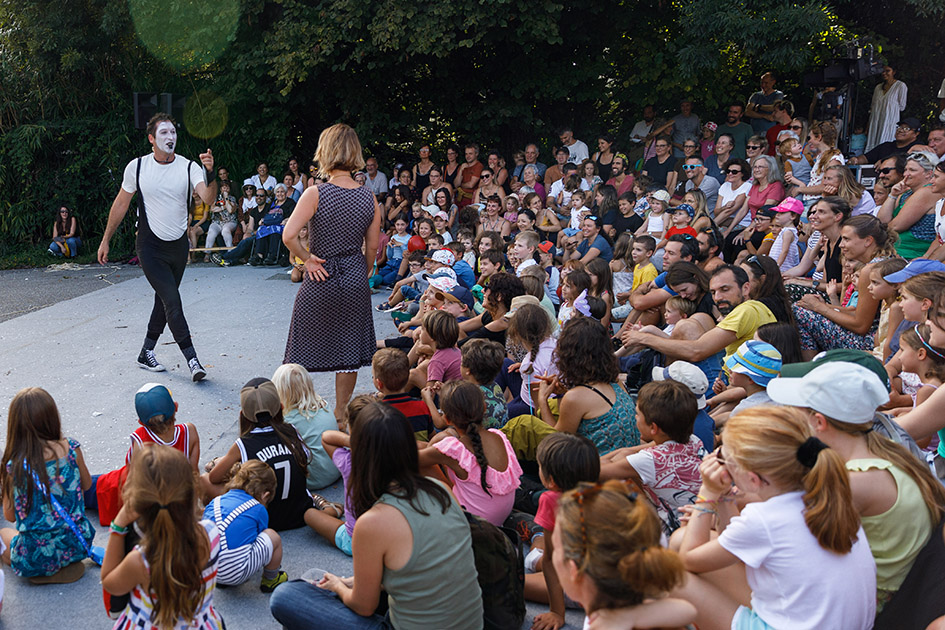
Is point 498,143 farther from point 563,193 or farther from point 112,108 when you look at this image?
point 112,108

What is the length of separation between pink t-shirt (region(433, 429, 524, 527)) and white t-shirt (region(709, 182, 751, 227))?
5.85 meters

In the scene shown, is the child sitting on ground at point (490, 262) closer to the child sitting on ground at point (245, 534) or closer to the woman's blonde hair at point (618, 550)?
the child sitting on ground at point (245, 534)

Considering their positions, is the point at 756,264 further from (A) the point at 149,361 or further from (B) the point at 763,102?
(B) the point at 763,102

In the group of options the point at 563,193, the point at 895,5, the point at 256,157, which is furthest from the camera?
the point at 256,157

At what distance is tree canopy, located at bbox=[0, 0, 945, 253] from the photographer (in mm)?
11172

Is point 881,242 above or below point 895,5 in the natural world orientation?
below

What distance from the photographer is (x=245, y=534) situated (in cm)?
294

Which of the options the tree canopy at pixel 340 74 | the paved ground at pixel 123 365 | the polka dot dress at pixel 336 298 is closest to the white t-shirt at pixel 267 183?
the tree canopy at pixel 340 74

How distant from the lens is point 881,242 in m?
4.64

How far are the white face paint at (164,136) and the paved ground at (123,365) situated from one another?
1.67m

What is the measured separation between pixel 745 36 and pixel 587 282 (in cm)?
535

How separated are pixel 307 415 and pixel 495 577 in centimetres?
164

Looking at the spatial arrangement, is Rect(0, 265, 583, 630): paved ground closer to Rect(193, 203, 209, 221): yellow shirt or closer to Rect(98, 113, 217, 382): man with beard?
Rect(98, 113, 217, 382): man with beard

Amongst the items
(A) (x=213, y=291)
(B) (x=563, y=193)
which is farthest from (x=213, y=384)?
(B) (x=563, y=193)
